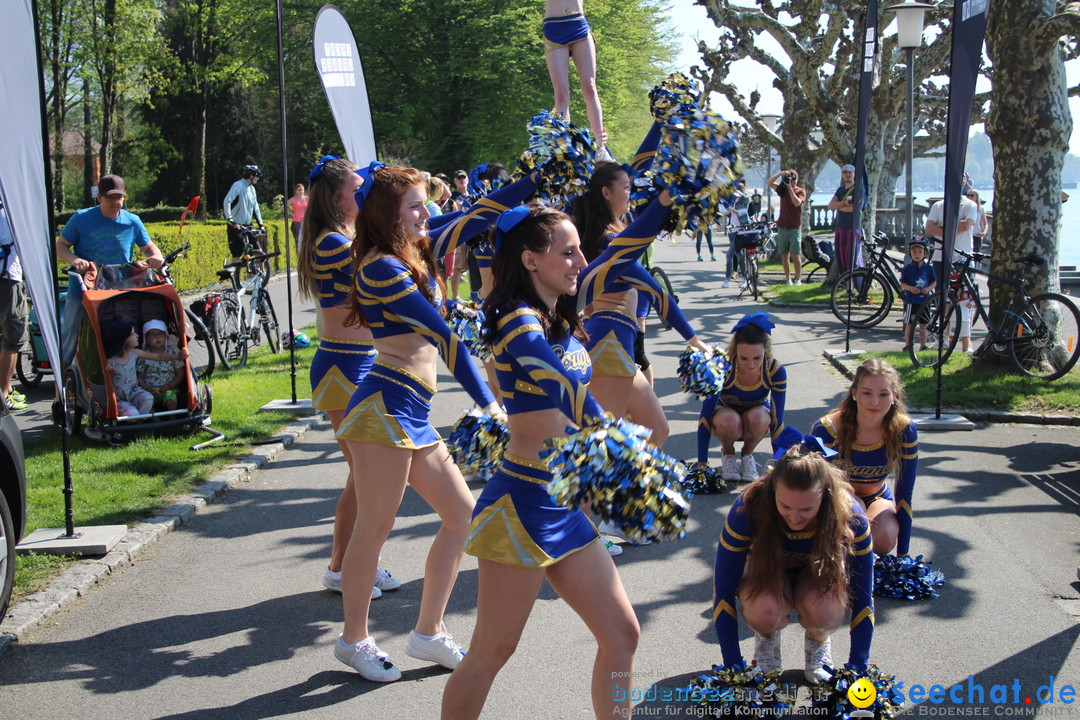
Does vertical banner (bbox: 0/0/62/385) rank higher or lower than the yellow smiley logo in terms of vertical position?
higher

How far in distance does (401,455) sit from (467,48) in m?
30.0

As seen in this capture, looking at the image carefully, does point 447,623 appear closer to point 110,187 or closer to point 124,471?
point 124,471

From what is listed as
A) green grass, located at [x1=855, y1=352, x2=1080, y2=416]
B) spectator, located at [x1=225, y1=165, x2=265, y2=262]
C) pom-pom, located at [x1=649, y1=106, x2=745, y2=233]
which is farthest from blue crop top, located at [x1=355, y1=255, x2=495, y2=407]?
spectator, located at [x1=225, y1=165, x2=265, y2=262]

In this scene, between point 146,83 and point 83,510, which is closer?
point 83,510

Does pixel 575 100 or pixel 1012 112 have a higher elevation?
pixel 575 100

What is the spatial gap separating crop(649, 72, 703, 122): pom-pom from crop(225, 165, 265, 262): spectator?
1242 centimetres

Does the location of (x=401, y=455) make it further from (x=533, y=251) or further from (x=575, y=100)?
(x=575, y=100)

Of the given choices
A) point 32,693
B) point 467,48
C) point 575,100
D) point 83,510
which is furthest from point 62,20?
point 32,693

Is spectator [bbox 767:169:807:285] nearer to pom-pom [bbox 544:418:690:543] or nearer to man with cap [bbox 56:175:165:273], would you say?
man with cap [bbox 56:175:165:273]

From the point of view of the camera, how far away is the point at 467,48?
31578 millimetres

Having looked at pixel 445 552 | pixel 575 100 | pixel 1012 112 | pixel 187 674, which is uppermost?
pixel 575 100

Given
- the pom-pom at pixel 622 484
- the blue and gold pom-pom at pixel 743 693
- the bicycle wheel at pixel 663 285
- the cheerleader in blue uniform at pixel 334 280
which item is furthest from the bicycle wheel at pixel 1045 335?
the pom-pom at pixel 622 484

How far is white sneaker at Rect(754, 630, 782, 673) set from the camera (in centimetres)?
381

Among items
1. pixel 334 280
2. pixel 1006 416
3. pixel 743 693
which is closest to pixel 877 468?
pixel 743 693
